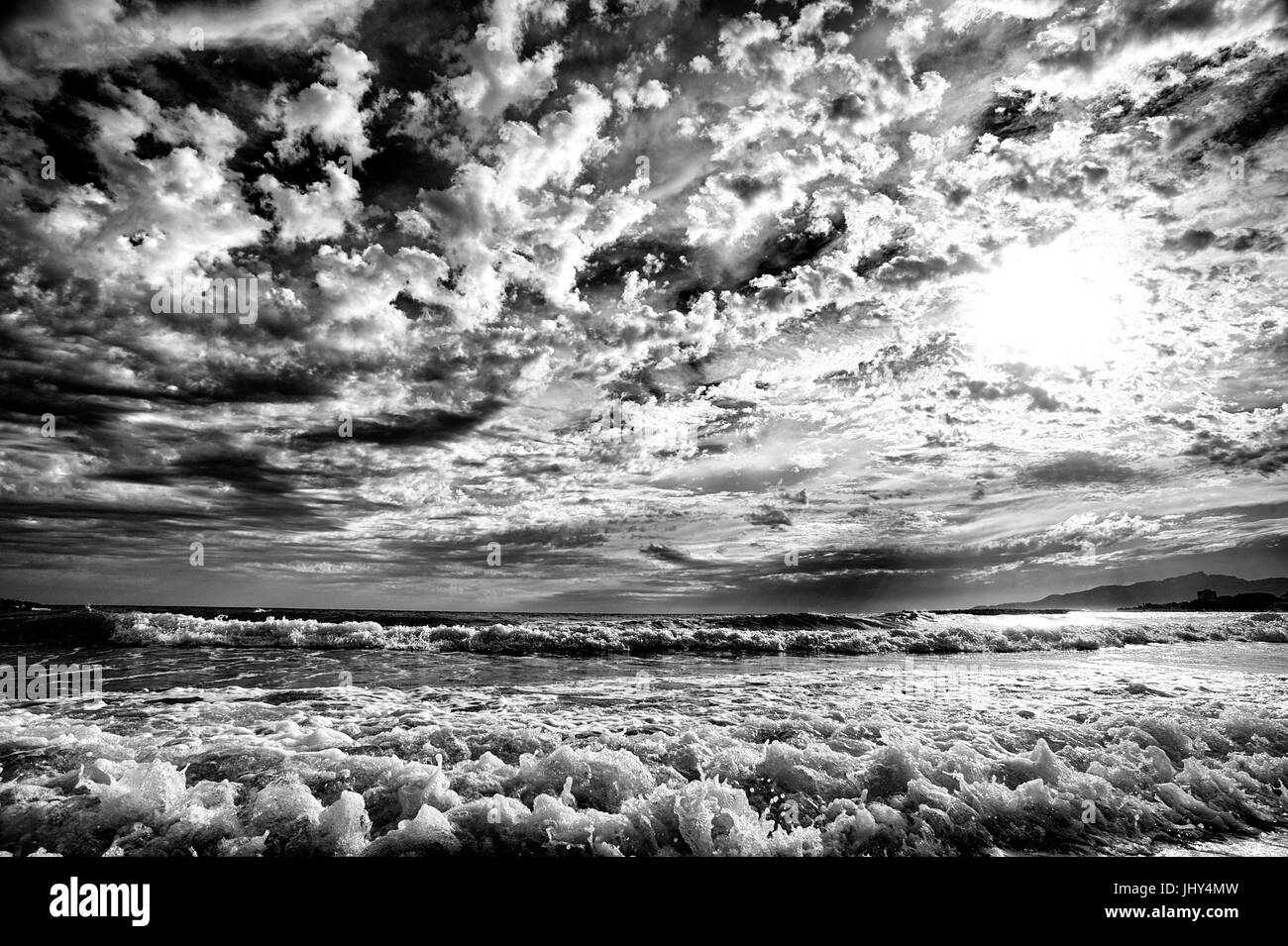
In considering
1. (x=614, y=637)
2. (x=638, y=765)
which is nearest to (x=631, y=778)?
(x=638, y=765)

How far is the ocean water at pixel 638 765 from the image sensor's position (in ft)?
17.8

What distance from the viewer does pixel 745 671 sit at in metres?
Result: 17.4

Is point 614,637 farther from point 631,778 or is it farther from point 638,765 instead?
point 631,778

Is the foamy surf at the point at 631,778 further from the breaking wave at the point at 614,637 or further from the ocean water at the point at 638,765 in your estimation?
the breaking wave at the point at 614,637

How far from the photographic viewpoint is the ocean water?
5426 millimetres

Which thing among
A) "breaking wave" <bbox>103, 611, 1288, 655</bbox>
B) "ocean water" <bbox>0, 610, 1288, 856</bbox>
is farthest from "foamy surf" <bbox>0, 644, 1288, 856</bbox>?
"breaking wave" <bbox>103, 611, 1288, 655</bbox>

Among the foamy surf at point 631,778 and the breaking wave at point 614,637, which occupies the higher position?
the foamy surf at point 631,778

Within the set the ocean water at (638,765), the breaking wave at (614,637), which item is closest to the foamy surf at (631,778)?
the ocean water at (638,765)

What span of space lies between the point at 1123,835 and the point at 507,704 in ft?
33.2

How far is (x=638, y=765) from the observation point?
6.91 metres

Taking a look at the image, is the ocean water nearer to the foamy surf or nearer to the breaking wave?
the foamy surf

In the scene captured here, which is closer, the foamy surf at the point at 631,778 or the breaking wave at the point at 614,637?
the foamy surf at the point at 631,778
